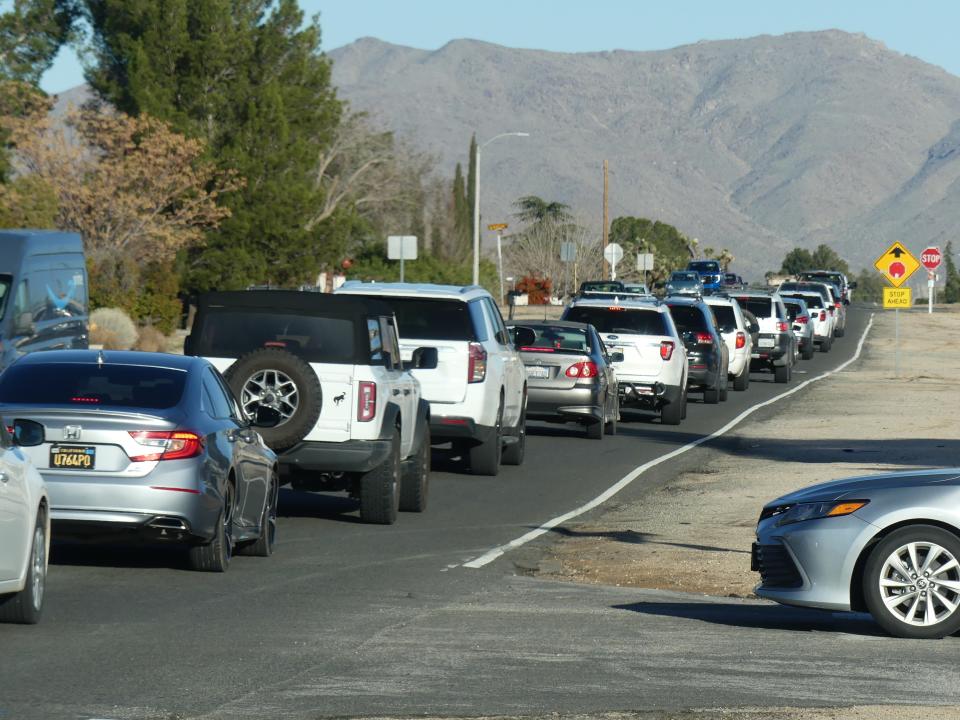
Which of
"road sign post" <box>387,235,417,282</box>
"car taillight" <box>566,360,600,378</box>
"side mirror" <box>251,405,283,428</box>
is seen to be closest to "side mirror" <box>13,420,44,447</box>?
"side mirror" <box>251,405,283,428</box>

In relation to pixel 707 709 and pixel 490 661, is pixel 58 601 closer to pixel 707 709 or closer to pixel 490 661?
pixel 490 661

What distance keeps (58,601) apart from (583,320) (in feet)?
59.3

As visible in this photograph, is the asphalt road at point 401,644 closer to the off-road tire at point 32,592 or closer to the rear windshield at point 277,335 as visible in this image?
the off-road tire at point 32,592

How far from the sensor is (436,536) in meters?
15.8

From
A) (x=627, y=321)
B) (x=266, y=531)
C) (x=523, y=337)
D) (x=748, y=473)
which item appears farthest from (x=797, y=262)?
(x=266, y=531)

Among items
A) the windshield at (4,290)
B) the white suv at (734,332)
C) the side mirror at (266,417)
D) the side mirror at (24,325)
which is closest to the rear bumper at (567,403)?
the side mirror at (24,325)

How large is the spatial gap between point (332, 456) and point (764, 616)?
15.7ft

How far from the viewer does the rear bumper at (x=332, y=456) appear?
15352 mm

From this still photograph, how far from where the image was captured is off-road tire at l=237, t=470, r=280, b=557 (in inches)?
548

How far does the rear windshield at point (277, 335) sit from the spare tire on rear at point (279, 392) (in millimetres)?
313

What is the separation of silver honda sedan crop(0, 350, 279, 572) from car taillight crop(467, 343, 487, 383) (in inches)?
247

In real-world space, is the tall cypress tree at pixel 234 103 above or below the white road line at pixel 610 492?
above

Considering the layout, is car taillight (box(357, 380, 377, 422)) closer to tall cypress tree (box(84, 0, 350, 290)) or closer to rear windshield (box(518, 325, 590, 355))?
rear windshield (box(518, 325, 590, 355))

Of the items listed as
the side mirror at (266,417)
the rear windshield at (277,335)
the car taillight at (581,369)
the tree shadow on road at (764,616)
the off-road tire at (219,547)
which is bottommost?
the tree shadow on road at (764,616)
